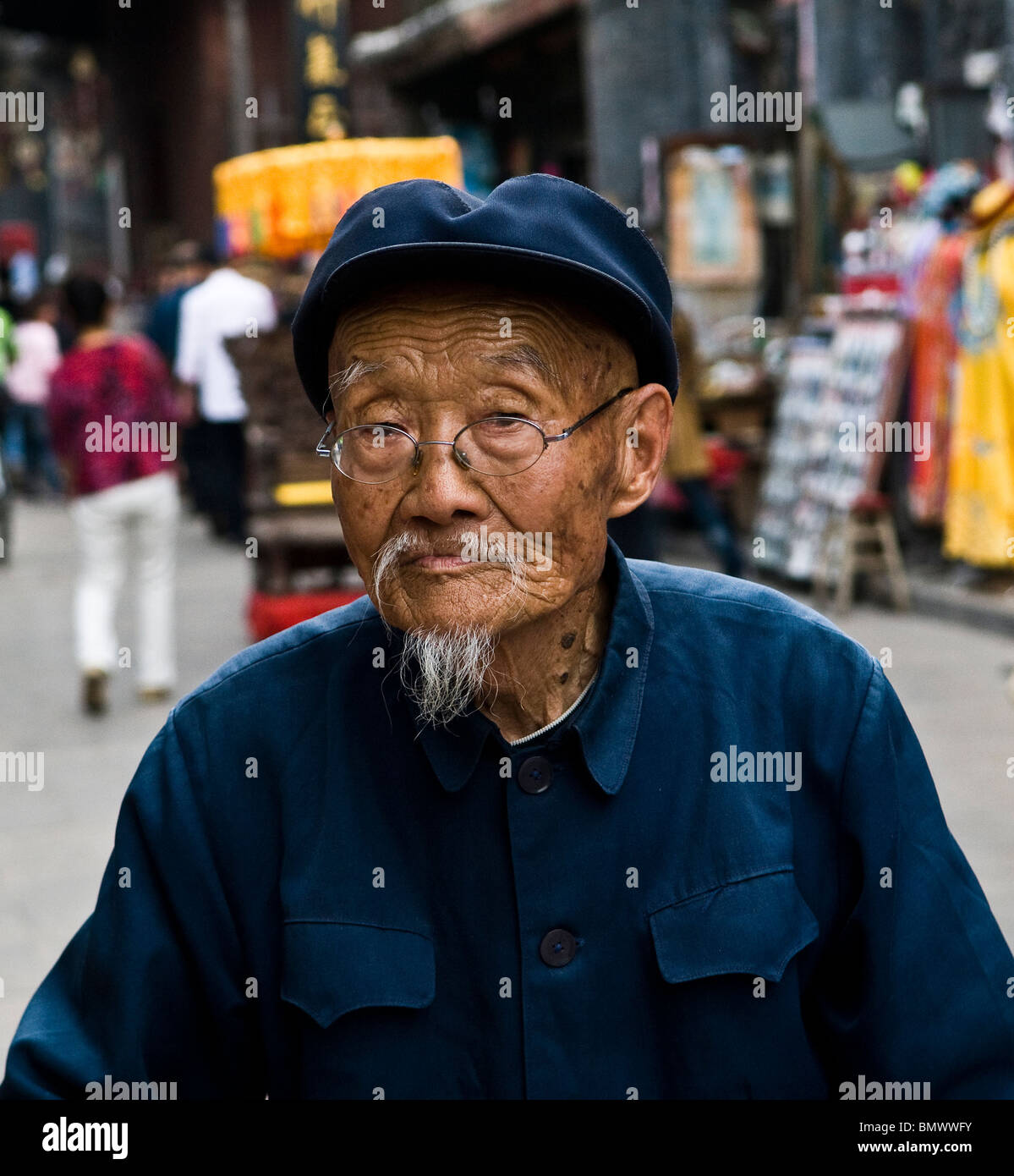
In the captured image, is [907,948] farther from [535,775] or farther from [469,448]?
[469,448]

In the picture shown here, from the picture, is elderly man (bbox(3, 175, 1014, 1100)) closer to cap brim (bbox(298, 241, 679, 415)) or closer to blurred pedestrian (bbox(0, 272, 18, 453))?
cap brim (bbox(298, 241, 679, 415))

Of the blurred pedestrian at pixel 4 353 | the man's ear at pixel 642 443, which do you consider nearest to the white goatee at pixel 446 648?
the man's ear at pixel 642 443

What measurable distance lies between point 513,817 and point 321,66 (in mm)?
14404

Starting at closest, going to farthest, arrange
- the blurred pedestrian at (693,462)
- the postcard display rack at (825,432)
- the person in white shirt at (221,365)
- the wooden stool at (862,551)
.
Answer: the blurred pedestrian at (693,462) → the wooden stool at (862,551) → the postcard display rack at (825,432) → the person in white shirt at (221,365)

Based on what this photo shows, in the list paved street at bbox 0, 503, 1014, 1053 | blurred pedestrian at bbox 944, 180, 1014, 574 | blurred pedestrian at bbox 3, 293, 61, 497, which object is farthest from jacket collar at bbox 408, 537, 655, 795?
Result: blurred pedestrian at bbox 3, 293, 61, 497

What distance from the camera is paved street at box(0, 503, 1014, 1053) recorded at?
193 inches

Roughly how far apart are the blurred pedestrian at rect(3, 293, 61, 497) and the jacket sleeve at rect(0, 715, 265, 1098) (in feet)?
47.9

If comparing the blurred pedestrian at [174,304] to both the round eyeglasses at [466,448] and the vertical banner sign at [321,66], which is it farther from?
the round eyeglasses at [466,448]

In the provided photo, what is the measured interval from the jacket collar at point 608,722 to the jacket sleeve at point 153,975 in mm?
252

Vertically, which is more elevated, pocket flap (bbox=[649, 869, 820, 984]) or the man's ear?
the man's ear

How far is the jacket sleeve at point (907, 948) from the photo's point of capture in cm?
161

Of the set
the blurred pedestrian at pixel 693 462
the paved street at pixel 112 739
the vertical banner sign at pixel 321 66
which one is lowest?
the paved street at pixel 112 739

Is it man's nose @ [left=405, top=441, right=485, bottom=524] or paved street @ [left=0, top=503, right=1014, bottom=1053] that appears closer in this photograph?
man's nose @ [left=405, top=441, right=485, bottom=524]
